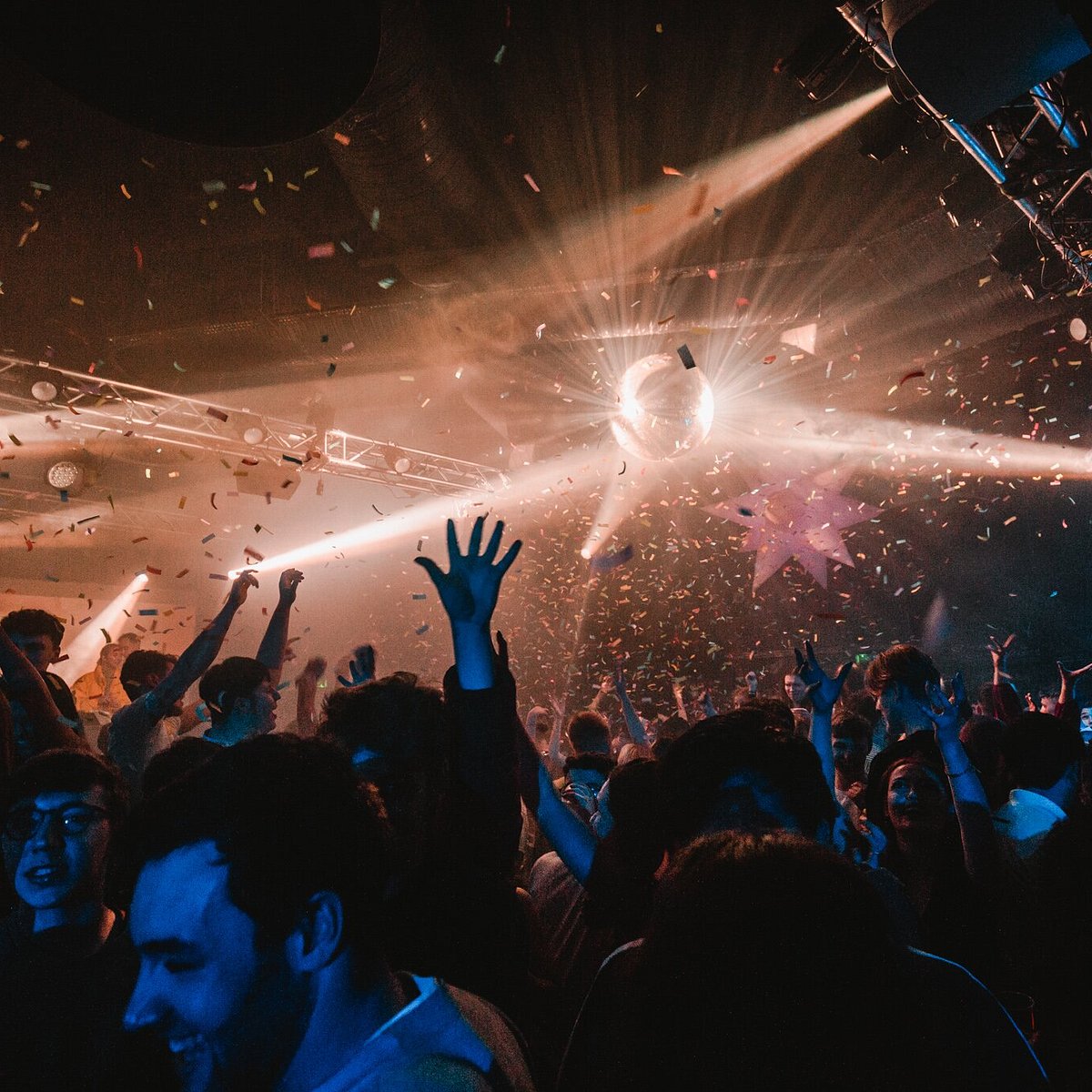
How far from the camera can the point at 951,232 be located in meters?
5.77

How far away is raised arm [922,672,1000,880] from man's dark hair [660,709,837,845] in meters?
0.64

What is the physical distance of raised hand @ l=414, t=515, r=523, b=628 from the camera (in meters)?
1.51

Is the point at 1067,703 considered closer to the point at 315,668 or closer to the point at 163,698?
the point at 315,668

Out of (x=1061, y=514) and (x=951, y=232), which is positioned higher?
(x=951, y=232)

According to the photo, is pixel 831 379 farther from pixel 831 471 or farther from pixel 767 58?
pixel 767 58

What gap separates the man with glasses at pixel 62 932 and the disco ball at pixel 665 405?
5366mm

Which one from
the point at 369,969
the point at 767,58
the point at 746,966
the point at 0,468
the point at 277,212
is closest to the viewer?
the point at 746,966

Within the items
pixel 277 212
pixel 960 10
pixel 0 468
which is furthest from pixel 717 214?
pixel 0 468

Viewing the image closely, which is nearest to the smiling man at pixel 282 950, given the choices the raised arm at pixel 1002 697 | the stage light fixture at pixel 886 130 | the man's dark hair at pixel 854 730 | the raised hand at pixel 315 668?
the man's dark hair at pixel 854 730

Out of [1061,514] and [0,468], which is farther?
[0,468]

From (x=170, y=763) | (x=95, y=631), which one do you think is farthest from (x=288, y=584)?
(x=95, y=631)

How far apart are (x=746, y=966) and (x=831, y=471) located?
31.2 ft

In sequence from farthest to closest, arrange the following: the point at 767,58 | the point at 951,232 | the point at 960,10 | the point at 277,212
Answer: the point at 277,212
the point at 951,232
the point at 767,58
the point at 960,10

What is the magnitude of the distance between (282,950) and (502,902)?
704 mm
